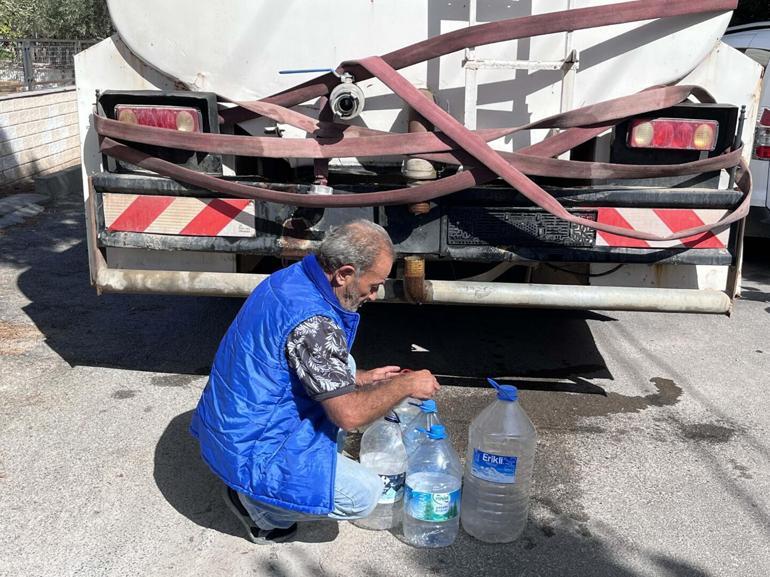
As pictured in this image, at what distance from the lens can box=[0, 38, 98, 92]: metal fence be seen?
45.0ft

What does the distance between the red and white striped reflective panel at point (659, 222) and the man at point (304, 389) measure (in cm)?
129

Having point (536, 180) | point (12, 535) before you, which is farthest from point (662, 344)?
point (12, 535)

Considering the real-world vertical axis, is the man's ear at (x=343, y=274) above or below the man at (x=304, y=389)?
above

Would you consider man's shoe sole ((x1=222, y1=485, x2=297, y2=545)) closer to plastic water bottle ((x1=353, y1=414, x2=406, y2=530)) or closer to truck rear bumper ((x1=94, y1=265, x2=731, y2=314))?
plastic water bottle ((x1=353, y1=414, x2=406, y2=530))

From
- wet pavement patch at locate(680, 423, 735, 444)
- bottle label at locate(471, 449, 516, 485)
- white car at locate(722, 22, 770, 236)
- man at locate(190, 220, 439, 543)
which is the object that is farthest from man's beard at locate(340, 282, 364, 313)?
white car at locate(722, 22, 770, 236)

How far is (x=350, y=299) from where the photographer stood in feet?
9.05

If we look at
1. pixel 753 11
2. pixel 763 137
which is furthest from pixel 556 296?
pixel 753 11

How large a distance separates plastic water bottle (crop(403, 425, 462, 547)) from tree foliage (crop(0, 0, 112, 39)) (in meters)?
30.2

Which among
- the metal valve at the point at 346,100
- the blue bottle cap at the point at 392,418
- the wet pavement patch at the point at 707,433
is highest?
the metal valve at the point at 346,100

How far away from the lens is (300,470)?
270cm

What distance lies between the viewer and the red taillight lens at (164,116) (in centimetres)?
362

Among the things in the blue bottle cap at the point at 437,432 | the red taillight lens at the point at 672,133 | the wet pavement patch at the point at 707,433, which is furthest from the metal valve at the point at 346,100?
the wet pavement patch at the point at 707,433

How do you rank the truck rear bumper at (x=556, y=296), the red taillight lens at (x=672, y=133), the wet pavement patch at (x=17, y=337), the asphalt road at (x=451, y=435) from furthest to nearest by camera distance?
1. the wet pavement patch at (x=17, y=337)
2. the truck rear bumper at (x=556, y=296)
3. the red taillight lens at (x=672, y=133)
4. the asphalt road at (x=451, y=435)

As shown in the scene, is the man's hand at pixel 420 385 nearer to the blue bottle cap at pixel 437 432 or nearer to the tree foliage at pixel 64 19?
the blue bottle cap at pixel 437 432
